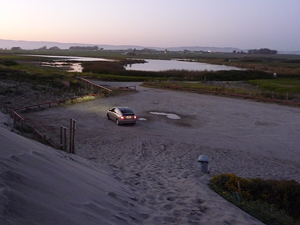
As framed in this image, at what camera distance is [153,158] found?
51.1 feet

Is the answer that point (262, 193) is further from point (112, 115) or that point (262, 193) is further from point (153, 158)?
point (112, 115)

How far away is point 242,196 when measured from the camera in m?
9.70

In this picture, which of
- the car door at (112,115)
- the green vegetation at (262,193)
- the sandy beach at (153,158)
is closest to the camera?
the sandy beach at (153,158)

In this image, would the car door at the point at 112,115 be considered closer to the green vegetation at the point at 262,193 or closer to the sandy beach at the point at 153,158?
the sandy beach at the point at 153,158

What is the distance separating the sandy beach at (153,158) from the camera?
6180mm

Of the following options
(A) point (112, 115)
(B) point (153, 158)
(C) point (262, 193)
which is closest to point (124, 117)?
(A) point (112, 115)

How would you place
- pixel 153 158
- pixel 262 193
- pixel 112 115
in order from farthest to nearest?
1. pixel 112 115
2. pixel 153 158
3. pixel 262 193

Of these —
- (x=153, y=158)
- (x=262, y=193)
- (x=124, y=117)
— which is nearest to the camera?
(x=262, y=193)

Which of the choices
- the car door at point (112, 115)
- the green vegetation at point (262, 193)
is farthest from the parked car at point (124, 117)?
the green vegetation at point (262, 193)

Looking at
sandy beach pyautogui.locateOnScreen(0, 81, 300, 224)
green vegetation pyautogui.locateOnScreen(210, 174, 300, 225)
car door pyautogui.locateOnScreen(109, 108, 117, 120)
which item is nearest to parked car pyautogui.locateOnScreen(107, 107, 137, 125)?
car door pyautogui.locateOnScreen(109, 108, 117, 120)

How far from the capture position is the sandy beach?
6180mm

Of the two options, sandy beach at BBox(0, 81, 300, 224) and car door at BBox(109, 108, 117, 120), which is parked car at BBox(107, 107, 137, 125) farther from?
sandy beach at BBox(0, 81, 300, 224)

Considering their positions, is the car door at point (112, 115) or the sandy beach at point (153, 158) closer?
the sandy beach at point (153, 158)

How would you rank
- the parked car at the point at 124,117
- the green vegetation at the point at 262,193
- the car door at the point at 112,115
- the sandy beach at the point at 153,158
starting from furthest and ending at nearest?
1. the car door at the point at 112,115
2. the parked car at the point at 124,117
3. the green vegetation at the point at 262,193
4. the sandy beach at the point at 153,158
